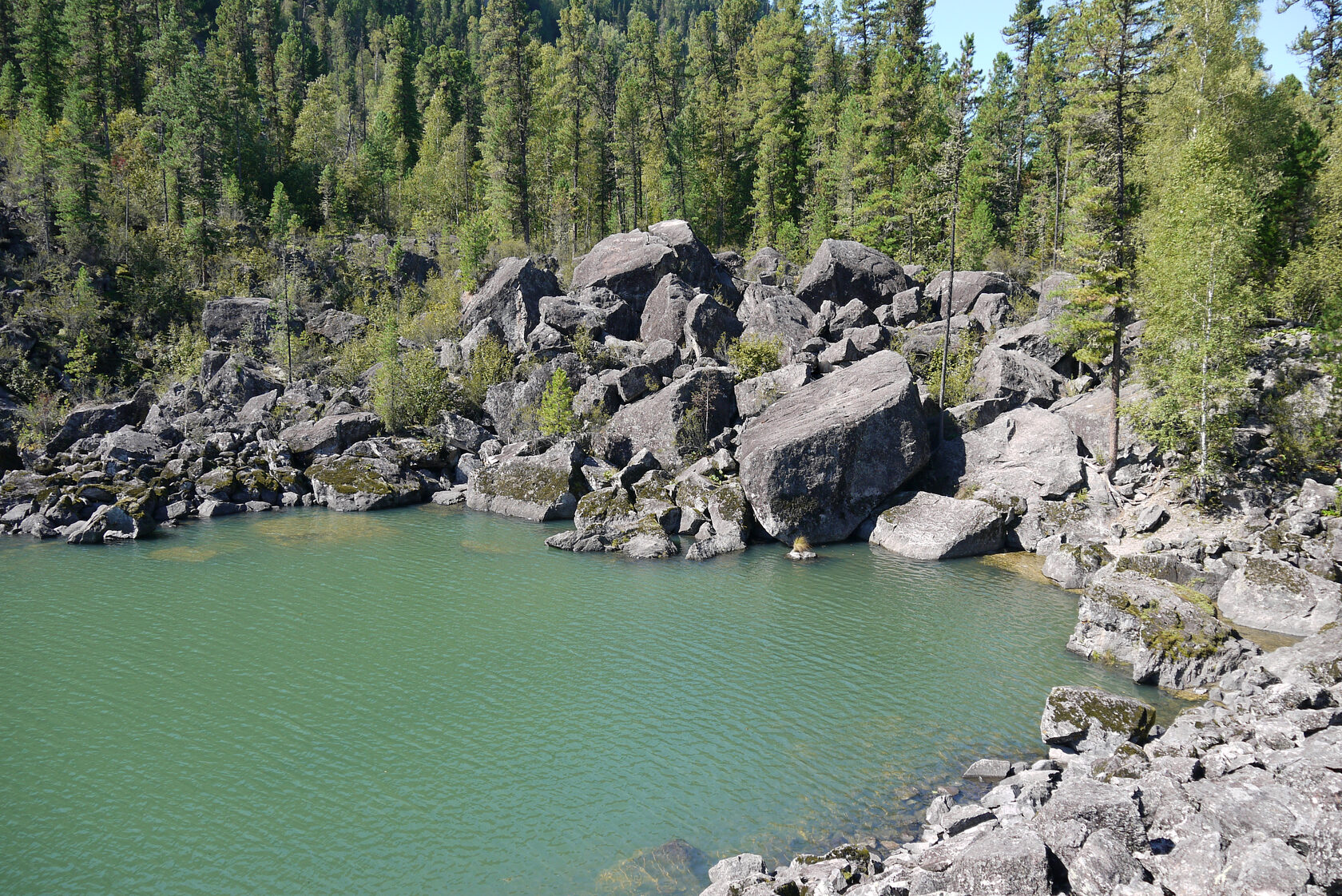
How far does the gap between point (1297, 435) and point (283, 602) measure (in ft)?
132

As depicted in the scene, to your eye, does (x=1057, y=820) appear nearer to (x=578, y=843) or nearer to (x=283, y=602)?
(x=578, y=843)

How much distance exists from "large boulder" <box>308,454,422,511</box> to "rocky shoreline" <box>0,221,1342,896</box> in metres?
0.21

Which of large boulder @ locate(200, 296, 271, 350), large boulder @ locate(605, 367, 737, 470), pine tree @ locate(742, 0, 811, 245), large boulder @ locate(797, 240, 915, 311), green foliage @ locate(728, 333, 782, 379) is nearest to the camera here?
large boulder @ locate(605, 367, 737, 470)

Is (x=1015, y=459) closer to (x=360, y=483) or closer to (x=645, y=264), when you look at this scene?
(x=645, y=264)

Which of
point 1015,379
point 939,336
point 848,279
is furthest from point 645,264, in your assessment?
Result: point 1015,379

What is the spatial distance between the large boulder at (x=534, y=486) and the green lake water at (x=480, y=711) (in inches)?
332

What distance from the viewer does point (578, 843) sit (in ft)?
44.5

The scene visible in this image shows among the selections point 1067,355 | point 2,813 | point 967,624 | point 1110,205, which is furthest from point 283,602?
point 1067,355

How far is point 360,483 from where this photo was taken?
141 ft

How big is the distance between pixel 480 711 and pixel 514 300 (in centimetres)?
4326

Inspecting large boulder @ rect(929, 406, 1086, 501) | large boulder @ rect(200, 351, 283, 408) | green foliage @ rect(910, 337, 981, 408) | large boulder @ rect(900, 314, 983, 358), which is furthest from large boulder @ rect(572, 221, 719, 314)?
large boulder @ rect(929, 406, 1086, 501)

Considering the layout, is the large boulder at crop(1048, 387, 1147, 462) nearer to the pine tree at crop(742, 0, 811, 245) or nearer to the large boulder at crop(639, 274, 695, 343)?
the large boulder at crop(639, 274, 695, 343)

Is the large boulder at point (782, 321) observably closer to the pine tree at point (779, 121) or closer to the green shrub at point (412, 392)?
the pine tree at point (779, 121)

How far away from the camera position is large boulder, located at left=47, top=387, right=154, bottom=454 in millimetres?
44938
